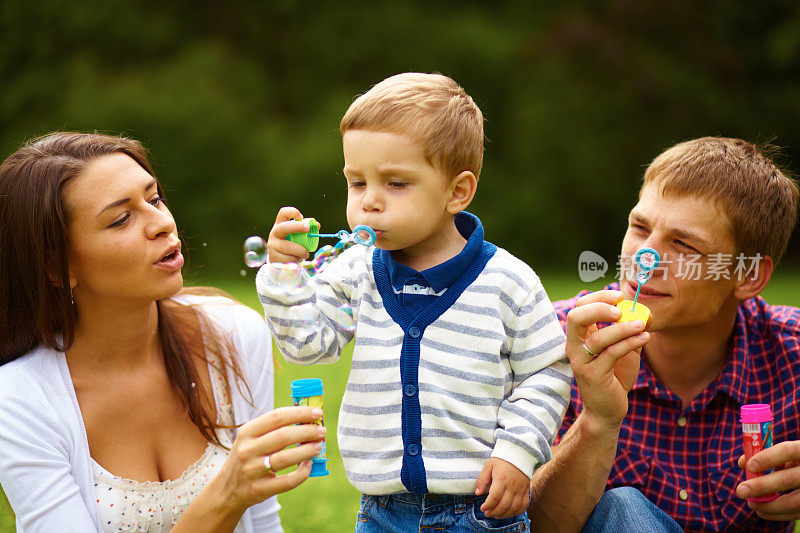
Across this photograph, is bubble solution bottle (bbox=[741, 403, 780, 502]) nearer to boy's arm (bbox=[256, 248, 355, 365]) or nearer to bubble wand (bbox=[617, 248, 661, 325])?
bubble wand (bbox=[617, 248, 661, 325])

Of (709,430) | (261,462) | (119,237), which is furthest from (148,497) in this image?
(709,430)

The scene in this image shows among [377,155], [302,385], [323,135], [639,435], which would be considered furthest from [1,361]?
[323,135]

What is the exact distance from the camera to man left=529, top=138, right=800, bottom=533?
2.59 m

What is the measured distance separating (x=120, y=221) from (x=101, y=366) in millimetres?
478

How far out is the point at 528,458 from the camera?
222 centimetres

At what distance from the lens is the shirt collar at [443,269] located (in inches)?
91.4

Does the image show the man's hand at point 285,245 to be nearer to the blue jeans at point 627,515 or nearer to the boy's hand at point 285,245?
the boy's hand at point 285,245

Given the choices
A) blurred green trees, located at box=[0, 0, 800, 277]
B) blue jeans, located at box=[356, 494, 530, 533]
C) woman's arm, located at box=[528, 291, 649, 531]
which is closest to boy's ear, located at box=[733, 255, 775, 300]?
woman's arm, located at box=[528, 291, 649, 531]

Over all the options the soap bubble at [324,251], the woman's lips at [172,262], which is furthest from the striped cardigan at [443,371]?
the woman's lips at [172,262]

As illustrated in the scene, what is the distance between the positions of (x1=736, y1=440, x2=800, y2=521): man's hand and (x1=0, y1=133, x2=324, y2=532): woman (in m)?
1.32

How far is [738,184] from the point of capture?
2.90 m

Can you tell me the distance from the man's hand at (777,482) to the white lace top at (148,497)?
60.6 inches

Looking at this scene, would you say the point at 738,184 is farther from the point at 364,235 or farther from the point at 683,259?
the point at 364,235

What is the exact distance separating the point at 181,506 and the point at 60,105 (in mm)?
A: 13732
